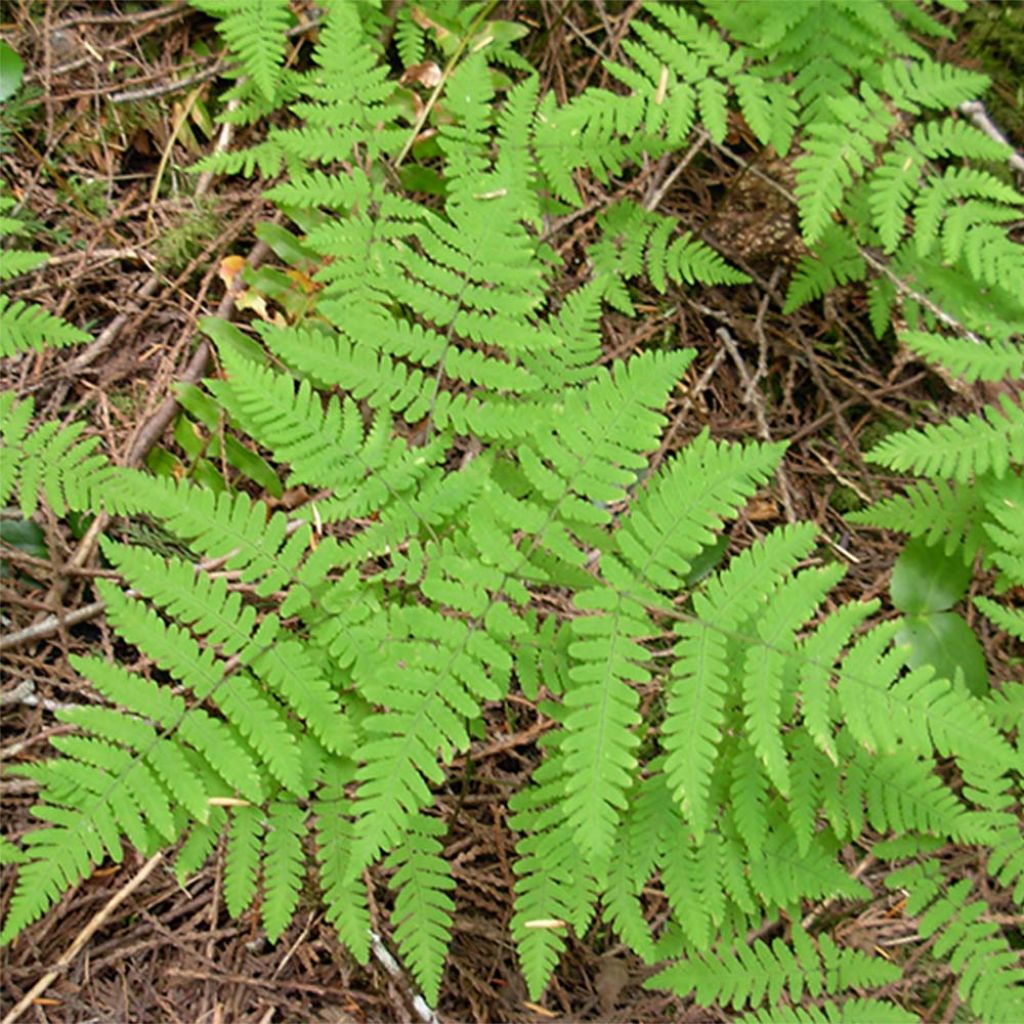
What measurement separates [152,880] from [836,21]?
385cm

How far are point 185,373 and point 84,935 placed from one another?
1.92m

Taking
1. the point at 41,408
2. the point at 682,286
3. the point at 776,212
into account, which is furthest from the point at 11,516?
the point at 776,212

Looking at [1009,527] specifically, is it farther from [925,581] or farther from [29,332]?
[29,332]

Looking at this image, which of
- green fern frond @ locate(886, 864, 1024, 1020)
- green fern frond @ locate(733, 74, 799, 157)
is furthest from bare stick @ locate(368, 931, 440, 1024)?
green fern frond @ locate(733, 74, 799, 157)

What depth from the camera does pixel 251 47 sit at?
3.50m

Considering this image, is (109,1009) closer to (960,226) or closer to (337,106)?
(337,106)

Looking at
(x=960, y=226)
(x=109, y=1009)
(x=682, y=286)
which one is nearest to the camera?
(x=109, y=1009)

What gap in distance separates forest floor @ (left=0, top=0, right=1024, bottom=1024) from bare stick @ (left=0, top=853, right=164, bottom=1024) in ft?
0.08

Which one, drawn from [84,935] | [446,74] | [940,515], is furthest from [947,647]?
[84,935]

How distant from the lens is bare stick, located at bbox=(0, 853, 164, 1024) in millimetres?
3004

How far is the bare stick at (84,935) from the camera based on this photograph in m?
3.00

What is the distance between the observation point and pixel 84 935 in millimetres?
3078

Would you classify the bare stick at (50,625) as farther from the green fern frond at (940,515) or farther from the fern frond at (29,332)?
the green fern frond at (940,515)

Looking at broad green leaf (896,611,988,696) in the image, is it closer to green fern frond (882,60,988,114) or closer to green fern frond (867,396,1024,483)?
green fern frond (867,396,1024,483)
